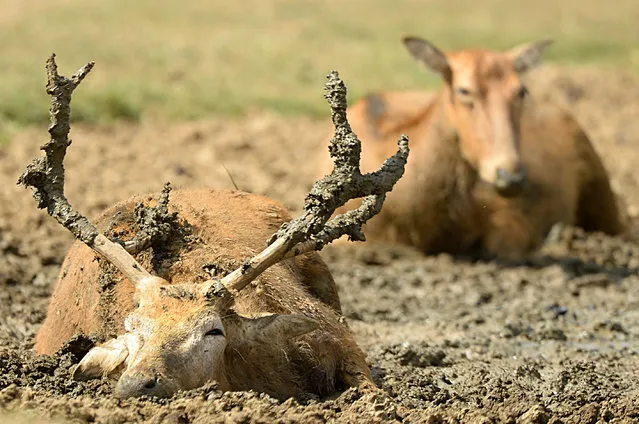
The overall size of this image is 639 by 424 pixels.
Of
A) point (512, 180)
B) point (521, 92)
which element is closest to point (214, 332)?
point (512, 180)

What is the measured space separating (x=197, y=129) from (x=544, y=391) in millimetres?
9153

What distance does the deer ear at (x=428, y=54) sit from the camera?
37.2 feet

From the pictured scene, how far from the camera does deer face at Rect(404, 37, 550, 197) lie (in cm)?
1061

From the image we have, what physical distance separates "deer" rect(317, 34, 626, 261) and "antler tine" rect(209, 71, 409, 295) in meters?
5.15

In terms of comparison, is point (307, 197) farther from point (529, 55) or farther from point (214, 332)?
point (529, 55)

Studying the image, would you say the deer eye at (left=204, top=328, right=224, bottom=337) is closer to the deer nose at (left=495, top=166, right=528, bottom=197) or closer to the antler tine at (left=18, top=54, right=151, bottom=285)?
the antler tine at (left=18, top=54, right=151, bottom=285)

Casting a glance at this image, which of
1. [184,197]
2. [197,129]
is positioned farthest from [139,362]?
[197,129]

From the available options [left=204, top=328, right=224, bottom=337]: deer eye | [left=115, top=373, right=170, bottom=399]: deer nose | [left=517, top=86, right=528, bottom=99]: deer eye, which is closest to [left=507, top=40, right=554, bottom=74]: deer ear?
[left=517, top=86, right=528, bottom=99]: deer eye

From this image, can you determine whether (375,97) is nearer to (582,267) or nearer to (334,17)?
(582,267)

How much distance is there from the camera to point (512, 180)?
10516 millimetres

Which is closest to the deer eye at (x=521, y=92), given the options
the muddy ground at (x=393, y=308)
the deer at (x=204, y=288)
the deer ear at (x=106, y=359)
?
the muddy ground at (x=393, y=308)

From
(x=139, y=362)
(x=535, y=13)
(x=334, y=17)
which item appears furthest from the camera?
(x=535, y=13)

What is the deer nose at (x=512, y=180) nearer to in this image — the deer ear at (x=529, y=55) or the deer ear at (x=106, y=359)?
the deer ear at (x=529, y=55)

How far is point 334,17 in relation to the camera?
27062 millimetres
